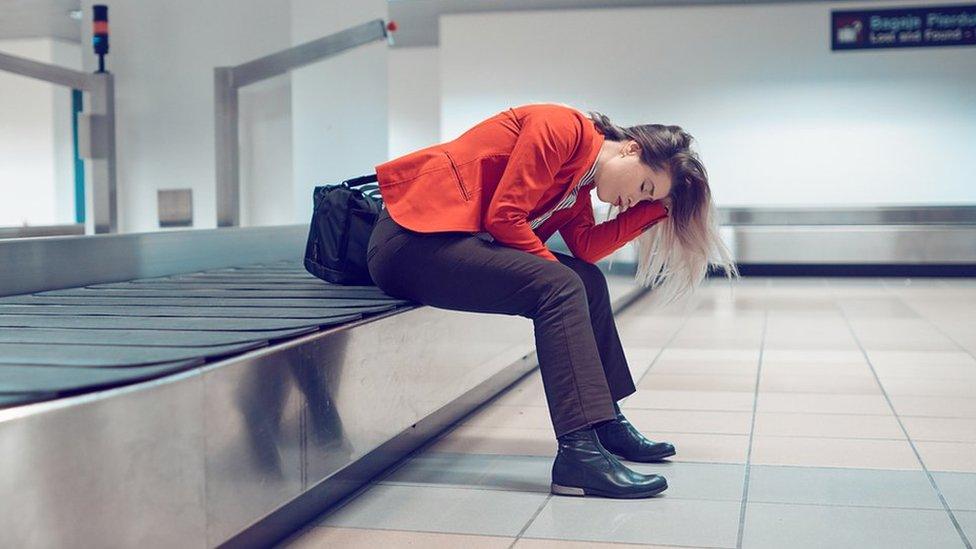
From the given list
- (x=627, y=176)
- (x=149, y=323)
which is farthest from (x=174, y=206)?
(x=627, y=176)

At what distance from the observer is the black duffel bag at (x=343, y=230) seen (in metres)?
3.02

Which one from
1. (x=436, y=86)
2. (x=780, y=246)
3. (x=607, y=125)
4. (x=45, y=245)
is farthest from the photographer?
(x=436, y=86)

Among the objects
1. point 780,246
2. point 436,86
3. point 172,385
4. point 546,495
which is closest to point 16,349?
point 172,385

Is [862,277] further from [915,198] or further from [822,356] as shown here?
[822,356]

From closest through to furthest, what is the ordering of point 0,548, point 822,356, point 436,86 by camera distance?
1. point 0,548
2. point 822,356
3. point 436,86

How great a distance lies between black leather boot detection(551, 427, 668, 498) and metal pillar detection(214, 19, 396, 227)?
3.36 metres

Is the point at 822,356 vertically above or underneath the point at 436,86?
underneath

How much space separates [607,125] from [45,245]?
6.01ft

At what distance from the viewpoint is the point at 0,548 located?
4.20 ft

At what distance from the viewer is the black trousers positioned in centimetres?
244

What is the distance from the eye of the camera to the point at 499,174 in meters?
2.61

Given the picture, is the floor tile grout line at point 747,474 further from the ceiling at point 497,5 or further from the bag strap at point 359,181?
the ceiling at point 497,5

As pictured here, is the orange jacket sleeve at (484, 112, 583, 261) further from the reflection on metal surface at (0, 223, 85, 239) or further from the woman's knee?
the reflection on metal surface at (0, 223, 85, 239)

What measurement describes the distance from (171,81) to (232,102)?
38 centimetres
